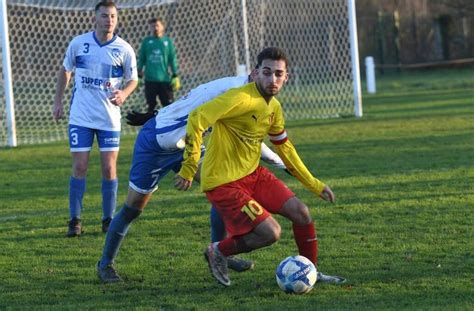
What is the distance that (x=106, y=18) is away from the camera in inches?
316

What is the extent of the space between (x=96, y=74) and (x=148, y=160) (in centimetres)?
221

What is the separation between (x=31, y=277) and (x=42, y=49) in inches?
459

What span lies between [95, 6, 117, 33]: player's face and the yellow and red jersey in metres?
2.45

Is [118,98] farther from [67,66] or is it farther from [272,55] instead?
[272,55]

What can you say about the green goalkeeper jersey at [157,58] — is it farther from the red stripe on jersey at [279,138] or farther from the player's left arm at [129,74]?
the red stripe on jersey at [279,138]

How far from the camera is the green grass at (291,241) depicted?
5.75m

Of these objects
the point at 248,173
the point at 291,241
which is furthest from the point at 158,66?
the point at 248,173

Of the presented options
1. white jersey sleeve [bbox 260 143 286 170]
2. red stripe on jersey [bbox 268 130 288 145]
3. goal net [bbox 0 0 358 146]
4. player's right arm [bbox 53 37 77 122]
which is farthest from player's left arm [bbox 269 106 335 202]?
goal net [bbox 0 0 358 146]

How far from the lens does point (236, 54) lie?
18.3m

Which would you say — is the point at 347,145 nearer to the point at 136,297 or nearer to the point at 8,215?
the point at 8,215

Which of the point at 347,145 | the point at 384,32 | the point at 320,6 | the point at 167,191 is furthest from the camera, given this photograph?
the point at 384,32

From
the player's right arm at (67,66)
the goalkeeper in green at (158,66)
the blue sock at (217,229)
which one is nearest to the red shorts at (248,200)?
the blue sock at (217,229)

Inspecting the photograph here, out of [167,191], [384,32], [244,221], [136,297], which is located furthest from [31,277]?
[384,32]

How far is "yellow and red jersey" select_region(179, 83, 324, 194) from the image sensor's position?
5645mm
